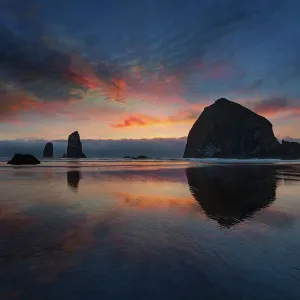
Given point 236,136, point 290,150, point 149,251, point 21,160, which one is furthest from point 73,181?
point 290,150

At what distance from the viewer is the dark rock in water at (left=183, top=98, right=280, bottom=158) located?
495ft

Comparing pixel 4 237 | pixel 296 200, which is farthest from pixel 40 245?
pixel 296 200

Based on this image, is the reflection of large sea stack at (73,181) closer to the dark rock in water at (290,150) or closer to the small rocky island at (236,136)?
the small rocky island at (236,136)

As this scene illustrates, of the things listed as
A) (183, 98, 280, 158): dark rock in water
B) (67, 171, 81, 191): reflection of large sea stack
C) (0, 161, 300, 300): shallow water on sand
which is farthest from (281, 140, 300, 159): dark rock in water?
(0, 161, 300, 300): shallow water on sand

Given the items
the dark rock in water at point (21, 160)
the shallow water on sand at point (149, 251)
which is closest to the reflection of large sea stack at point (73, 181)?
the shallow water on sand at point (149, 251)

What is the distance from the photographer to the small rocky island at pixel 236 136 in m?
150

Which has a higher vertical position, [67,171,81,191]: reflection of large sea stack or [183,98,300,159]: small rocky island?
[183,98,300,159]: small rocky island

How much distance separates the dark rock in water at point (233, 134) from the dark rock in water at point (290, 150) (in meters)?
3.40

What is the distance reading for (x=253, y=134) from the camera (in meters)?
160

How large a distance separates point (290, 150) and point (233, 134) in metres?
33.3

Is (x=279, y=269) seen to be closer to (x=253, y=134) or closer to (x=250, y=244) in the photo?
(x=250, y=244)

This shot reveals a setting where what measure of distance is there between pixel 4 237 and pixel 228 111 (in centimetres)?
18386

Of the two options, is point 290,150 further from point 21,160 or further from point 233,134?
point 21,160

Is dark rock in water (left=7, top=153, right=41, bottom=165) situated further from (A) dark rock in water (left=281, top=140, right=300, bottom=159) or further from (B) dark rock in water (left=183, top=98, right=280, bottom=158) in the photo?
(A) dark rock in water (left=281, top=140, right=300, bottom=159)
